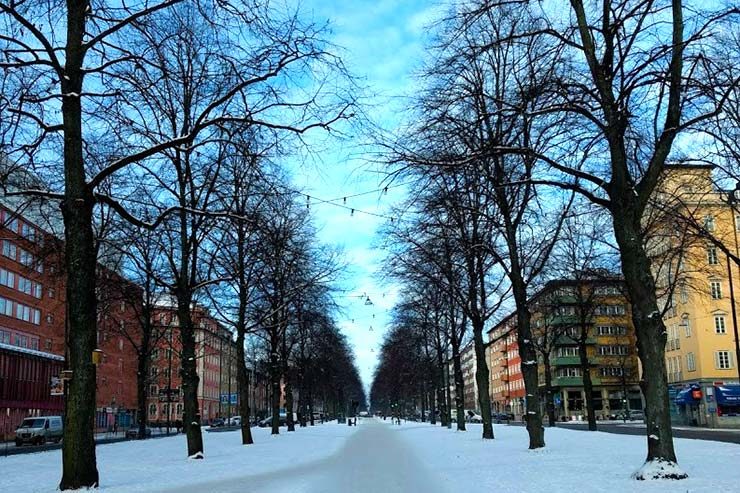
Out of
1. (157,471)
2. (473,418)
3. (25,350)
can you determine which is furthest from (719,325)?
(157,471)

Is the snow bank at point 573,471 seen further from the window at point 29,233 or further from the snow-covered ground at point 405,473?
the window at point 29,233

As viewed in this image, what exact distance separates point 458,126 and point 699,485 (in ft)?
26.6

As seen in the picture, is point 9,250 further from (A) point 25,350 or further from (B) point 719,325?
(B) point 719,325

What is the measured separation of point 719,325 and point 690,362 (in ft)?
14.6

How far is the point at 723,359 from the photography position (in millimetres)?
66938

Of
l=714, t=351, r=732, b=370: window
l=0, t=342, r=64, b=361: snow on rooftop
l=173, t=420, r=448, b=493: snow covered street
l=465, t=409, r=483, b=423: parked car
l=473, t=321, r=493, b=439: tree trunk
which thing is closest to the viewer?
l=173, t=420, r=448, b=493: snow covered street

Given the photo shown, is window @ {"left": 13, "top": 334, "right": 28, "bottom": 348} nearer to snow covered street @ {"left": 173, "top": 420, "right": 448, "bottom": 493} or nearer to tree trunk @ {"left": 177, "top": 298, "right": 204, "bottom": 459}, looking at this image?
tree trunk @ {"left": 177, "top": 298, "right": 204, "bottom": 459}

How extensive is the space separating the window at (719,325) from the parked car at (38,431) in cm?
5713

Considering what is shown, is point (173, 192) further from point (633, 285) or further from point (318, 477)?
point (633, 285)

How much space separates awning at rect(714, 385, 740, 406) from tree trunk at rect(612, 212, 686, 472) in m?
50.5

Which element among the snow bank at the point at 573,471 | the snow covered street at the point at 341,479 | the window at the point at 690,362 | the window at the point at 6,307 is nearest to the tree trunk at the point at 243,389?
the snow covered street at the point at 341,479

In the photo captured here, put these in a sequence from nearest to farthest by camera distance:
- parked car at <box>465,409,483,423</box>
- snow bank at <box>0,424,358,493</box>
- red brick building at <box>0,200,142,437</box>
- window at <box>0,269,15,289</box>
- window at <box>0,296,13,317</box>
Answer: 1. snow bank at <box>0,424,358,493</box>
2. red brick building at <box>0,200,142,437</box>
3. window at <box>0,296,13,317</box>
4. window at <box>0,269,15,289</box>
5. parked car at <box>465,409,483,423</box>

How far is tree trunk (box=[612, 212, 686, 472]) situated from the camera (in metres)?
13.1

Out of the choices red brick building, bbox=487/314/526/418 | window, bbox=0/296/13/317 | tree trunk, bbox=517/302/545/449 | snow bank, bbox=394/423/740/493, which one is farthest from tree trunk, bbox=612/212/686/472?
red brick building, bbox=487/314/526/418
